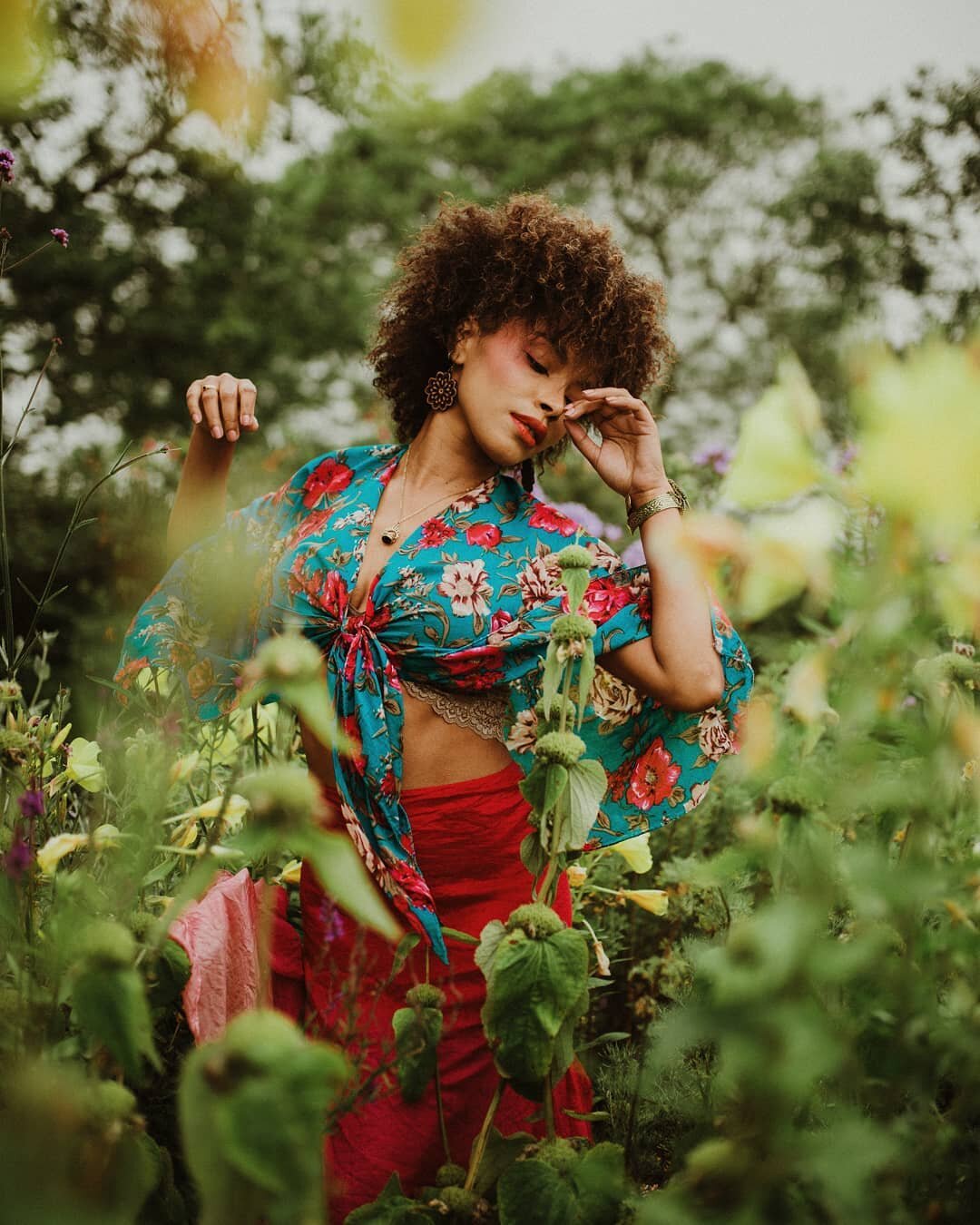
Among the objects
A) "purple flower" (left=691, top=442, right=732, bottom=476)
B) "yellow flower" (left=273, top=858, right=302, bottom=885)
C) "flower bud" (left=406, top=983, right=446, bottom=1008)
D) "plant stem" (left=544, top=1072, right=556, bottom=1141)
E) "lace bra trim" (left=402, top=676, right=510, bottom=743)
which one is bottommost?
"plant stem" (left=544, top=1072, right=556, bottom=1141)

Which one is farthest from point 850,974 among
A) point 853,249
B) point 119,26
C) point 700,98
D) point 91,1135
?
point 700,98

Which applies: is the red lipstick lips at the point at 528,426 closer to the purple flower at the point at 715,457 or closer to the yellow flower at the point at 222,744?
the yellow flower at the point at 222,744

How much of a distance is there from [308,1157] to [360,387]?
9.65m

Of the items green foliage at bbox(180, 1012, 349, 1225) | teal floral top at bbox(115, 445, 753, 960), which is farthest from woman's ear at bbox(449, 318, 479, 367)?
green foliage at bbox(180, 1012, 349, 1225)

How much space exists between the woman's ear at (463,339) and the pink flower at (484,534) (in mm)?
308

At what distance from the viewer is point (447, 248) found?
1886mm

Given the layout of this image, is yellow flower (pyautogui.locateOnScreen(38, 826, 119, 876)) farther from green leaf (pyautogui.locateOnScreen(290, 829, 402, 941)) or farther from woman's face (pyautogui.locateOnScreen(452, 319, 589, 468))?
woman's face (pyautogui.locateOnScreen(452, 319, 589, 468))

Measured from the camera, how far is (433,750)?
5.28 feet

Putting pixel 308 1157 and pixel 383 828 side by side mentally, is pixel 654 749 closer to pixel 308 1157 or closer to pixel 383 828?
pixel 383 828

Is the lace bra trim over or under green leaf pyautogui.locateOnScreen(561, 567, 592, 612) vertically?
over

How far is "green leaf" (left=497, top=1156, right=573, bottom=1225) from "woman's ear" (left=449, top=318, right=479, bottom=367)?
1225 millimetres

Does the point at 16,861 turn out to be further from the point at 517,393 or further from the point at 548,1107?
the point at 517,393

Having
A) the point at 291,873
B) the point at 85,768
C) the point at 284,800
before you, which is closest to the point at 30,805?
the point at 85,768

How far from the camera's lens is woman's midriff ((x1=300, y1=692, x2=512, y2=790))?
1.60 meters
